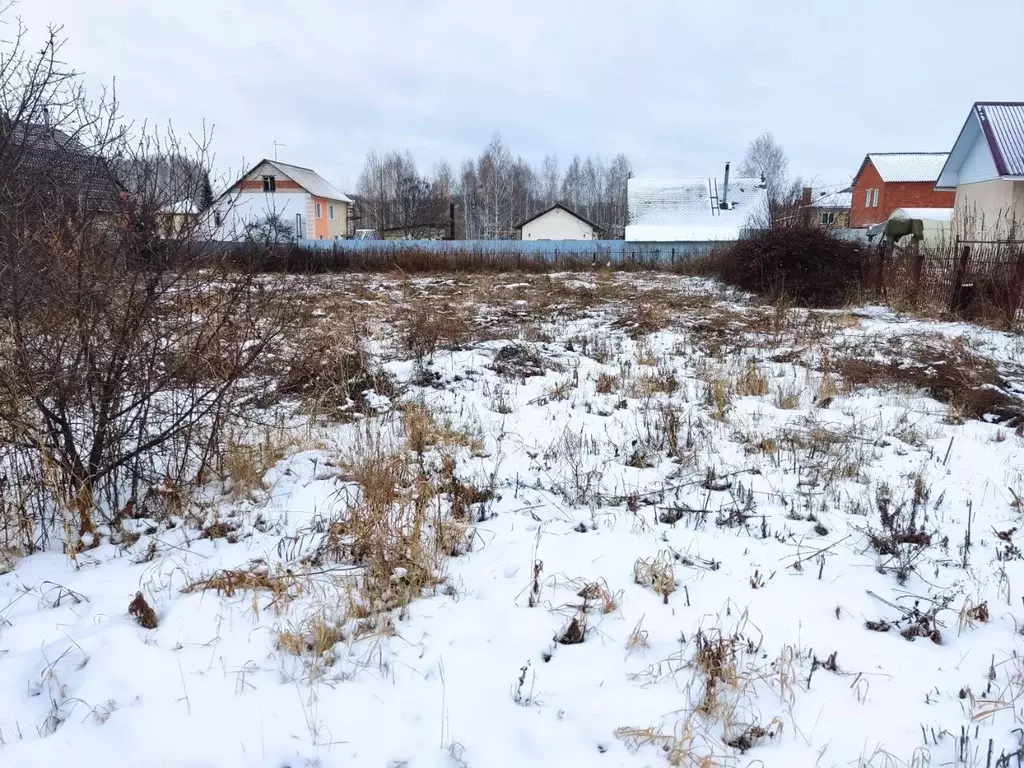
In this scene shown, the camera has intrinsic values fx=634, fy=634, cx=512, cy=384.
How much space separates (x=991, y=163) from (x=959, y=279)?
1148 cm

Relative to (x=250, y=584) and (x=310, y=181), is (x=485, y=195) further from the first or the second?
(x=250, y=584)

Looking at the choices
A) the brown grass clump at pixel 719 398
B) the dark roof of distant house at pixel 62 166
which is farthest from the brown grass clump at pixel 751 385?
the dark roof of distant house at pixel 62 166

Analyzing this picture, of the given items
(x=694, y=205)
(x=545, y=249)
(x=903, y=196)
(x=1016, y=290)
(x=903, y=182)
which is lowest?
(x=1016, y=290)

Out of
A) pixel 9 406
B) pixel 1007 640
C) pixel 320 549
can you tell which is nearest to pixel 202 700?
pixel 320 549

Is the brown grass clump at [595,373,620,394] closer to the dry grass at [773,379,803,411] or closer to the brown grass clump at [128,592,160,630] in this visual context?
the dry grass at [773,379,803,411]

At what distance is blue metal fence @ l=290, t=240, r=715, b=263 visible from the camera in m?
25.1

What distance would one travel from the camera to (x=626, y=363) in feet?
24.0

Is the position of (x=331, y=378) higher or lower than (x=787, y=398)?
higher

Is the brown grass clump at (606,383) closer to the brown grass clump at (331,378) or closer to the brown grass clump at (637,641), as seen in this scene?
the brown grass clump at (331,378)

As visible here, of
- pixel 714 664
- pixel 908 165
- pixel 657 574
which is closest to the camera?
pixel 714 664

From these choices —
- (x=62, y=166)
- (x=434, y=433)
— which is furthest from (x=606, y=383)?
(x=62, y=166)

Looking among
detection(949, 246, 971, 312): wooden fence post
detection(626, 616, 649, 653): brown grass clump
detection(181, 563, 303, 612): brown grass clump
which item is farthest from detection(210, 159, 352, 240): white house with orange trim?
detection(626, 616, 649, 653): brown grass clump

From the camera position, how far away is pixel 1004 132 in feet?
57.7

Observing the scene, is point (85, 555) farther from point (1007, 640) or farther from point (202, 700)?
point (1007, 640)
